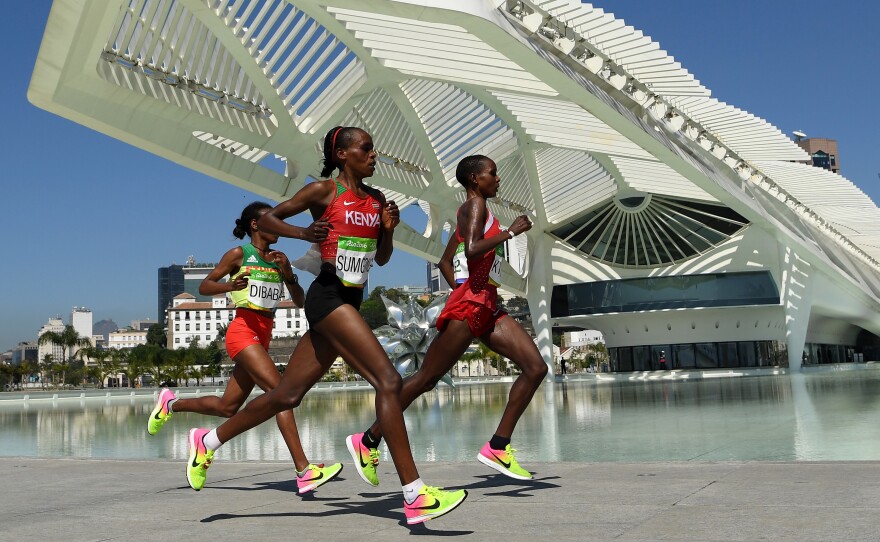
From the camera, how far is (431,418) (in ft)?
46.4

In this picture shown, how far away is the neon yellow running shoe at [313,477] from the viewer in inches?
218

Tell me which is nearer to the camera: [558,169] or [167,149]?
[167,149]

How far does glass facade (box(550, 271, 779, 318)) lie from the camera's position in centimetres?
4303

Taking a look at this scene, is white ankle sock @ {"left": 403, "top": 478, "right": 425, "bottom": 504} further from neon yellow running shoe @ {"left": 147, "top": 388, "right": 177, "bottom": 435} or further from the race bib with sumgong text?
neon yellow running shoe @ {"left": 147, "top": 388, "right": 177, "bottom": 435}

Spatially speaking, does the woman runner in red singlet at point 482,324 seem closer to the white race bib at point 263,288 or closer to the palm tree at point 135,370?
the white race bib at point 263,288

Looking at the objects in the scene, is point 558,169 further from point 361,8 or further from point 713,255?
point 361,8

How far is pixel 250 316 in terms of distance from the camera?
6.14 metres

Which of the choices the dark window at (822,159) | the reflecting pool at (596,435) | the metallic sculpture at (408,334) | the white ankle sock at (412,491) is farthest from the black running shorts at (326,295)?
the dark window at (822,159)

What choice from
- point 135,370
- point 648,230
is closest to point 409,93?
point 648,230

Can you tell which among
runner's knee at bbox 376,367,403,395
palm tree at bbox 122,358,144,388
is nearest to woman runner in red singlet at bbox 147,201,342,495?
runner's knee at bbox 376,367,403,395

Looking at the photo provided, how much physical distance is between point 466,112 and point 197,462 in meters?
24.5

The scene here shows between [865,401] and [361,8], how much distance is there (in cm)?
977

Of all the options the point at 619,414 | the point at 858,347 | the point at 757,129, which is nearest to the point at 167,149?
the point at 619,414

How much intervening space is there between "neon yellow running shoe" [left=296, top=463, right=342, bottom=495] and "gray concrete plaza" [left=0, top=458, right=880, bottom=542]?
11 centimetres
